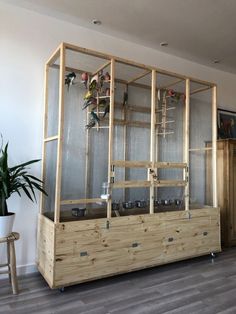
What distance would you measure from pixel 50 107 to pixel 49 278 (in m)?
1.82

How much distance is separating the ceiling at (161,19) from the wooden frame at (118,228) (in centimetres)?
58

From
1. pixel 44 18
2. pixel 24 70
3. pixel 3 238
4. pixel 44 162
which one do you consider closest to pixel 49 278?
pixel 3 238

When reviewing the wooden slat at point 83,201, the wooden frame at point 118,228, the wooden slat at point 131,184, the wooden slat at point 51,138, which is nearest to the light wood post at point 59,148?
the wooden frame at point 118,228

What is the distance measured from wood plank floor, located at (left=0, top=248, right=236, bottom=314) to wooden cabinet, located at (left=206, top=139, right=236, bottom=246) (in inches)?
37.9

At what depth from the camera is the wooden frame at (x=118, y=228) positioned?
2461 mm

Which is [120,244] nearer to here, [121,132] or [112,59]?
[121,132]

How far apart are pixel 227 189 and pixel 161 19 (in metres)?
2.53

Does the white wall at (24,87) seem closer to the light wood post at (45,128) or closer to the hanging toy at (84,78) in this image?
the light wood post at (45,128)

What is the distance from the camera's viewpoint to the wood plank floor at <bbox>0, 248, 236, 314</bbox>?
2.17 metres

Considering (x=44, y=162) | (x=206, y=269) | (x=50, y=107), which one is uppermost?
(x=50, y=107)

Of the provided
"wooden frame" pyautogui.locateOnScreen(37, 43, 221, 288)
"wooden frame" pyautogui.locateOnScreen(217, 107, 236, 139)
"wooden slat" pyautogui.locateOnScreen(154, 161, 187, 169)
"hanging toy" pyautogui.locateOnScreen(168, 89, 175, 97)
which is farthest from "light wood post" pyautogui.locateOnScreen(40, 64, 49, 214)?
"wooden frame" pyautogui.locateOnScreen(217, 107, 236, 139)

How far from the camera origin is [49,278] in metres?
2.45

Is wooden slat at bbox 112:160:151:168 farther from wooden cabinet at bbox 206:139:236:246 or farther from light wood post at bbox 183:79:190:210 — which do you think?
wooden cabinet at bbox 206:139:236:246

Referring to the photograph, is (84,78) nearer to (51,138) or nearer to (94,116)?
(94,116)
